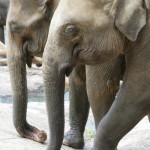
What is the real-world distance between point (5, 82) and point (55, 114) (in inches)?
202

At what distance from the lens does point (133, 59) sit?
430cm

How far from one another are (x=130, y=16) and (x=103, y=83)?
36.7 inches

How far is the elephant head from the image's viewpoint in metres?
5.24

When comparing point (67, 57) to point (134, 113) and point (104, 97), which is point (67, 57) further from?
point (104, 97)

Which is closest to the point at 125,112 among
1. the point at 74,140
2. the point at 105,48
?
the point at 105,48

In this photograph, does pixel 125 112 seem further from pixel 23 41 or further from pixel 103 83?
pixel 23 41

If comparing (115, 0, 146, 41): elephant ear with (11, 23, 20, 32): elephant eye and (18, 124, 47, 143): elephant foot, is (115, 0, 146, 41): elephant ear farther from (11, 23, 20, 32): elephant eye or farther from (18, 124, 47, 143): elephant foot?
(18, 124, 47, 143): elephant foot

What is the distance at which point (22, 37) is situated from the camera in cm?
528

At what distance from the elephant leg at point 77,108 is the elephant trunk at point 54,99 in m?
1.31

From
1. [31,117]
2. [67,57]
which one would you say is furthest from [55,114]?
[31,117]

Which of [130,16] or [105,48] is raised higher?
[130,16]

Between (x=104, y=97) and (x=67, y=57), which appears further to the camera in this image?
(x=104, y=97)

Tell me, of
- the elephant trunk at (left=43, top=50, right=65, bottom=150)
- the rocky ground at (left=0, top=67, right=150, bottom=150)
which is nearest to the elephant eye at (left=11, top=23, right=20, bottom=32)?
the rocky ground at (left=0, top=67, right=150, bottom=150)

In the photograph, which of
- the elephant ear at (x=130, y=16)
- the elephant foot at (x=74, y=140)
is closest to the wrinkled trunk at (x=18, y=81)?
the elephant foot at (x=74, y=140)
